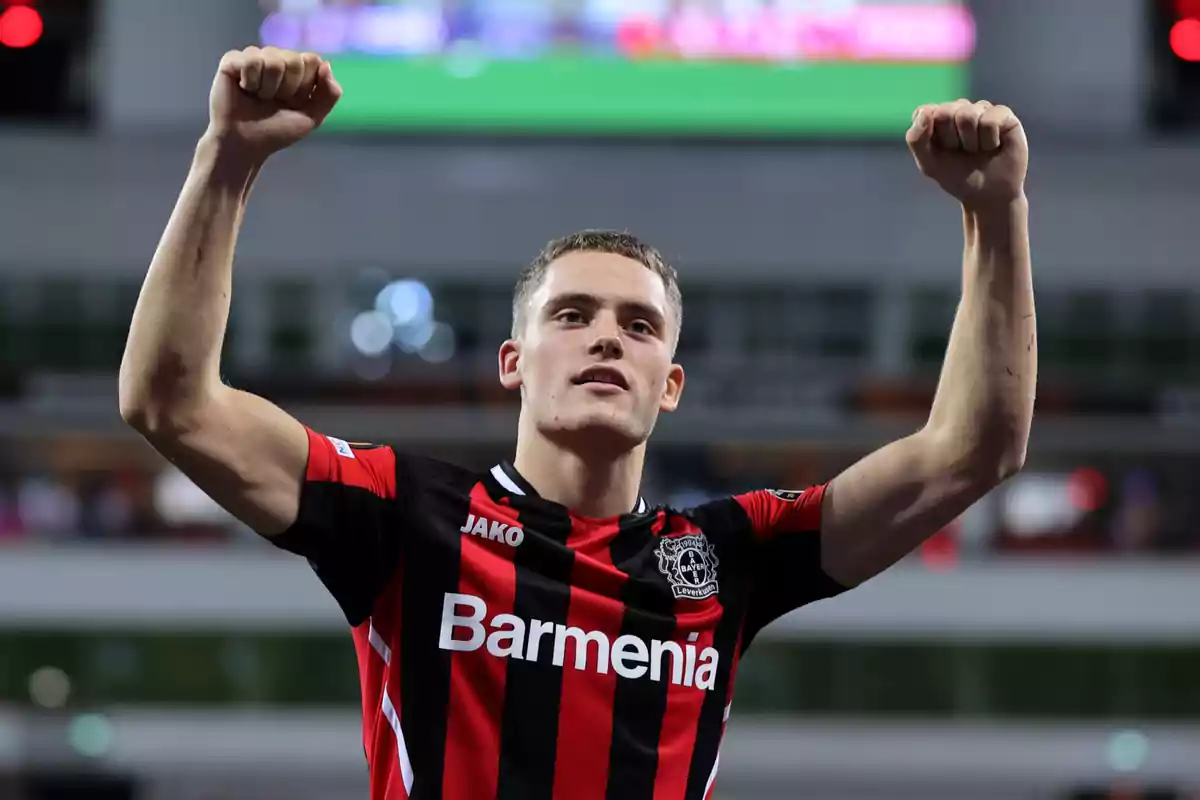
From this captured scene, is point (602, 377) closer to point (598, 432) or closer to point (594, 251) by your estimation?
point (598, 432)

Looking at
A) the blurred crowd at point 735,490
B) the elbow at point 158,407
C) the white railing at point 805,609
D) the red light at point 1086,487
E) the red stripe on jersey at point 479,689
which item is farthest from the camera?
the red light at point 1086,487

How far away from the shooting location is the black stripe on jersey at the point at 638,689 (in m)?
2.17

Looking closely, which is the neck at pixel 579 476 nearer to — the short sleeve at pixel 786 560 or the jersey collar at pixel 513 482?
the jersey collar at pixel 513 482

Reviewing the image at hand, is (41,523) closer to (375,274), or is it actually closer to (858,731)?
(375,274)

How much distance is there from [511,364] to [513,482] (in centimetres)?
21

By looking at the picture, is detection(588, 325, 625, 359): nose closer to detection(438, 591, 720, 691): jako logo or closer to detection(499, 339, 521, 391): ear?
detection(499, 339, 521, 391): ear

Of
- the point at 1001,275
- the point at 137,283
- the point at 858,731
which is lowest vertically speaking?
the point at 858,731

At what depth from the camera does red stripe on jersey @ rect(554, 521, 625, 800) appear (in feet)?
7.06

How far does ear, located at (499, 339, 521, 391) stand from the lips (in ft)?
0.66

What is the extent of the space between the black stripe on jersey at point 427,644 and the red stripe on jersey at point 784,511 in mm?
501

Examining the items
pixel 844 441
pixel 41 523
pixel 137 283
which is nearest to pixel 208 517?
pixel 41 523

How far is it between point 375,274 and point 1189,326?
1089cm

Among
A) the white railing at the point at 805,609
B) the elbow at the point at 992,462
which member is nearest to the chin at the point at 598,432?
the elbow at the point at 992,462

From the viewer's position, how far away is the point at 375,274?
2036cm
